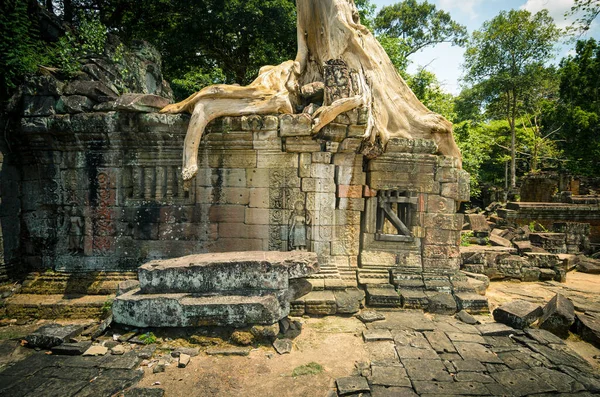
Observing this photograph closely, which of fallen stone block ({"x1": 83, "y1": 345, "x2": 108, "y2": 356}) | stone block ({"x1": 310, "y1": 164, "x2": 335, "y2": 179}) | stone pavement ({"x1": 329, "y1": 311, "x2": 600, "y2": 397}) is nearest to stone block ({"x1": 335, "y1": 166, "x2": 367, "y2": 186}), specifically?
stone block ({"x1": 310, "y1": 164, "x2": 335, "y2": 179})

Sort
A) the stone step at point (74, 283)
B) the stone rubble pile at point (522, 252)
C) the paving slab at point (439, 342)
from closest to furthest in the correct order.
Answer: the paving slab at point (439, 342), the stone step at point (74, 283), the stone rubble pile at point (522, 252)

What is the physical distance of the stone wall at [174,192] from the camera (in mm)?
5555

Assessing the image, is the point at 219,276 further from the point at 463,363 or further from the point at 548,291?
the point at 548,291

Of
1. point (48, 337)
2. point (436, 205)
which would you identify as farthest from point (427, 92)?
point (48, 337)

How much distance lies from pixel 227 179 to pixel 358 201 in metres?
2.40

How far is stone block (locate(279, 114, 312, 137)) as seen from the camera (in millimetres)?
5402

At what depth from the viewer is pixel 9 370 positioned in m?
3.60

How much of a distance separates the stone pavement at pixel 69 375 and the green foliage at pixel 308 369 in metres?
1.59

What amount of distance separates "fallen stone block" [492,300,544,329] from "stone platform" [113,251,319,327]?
10.1ft

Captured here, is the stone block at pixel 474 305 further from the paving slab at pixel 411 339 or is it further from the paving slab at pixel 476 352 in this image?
the paving slab at pixel 411 339

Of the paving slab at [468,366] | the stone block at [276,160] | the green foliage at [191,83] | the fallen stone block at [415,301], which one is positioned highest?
the green foliage at [191,83]

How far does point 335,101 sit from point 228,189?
2.40 m

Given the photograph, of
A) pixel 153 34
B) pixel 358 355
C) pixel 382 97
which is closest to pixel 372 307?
pixel 358 355

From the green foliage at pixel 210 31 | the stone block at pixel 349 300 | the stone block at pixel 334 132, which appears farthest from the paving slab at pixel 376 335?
the green foliage at pixel 210 31
